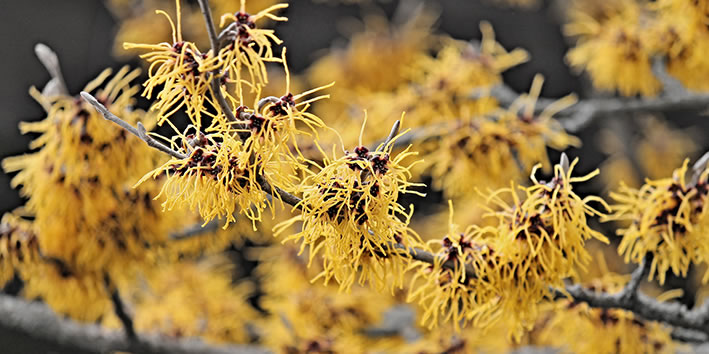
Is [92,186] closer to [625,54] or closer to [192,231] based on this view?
[192,231]

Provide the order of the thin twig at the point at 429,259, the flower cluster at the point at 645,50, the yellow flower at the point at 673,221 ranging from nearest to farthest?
1. the thin twig at the point at 429,259
2. the yellow flower at the point at 673,221
3. the flower cluster at the point at 645,50

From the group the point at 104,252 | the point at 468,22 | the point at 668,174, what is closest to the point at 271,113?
the point at 104,252

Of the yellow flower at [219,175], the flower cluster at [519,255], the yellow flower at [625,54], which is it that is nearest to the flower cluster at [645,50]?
the yellow flower at [625,54]

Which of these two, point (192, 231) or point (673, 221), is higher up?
point (192, 231)

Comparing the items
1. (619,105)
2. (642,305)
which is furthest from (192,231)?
(619,105)

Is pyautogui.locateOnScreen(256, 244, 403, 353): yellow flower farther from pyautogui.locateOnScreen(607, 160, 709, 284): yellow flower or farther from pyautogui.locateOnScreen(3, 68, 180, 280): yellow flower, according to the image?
pyautogui.locateOnScreen(607, 160, 709, 284): yellow flower

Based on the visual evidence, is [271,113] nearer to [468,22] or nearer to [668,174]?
[668,174]

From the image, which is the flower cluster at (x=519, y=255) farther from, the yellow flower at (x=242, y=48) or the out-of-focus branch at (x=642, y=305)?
the yellow flower at (x=242, y=48)
